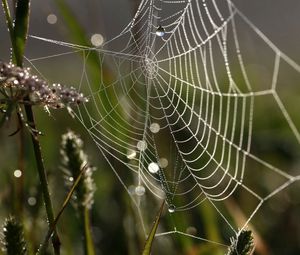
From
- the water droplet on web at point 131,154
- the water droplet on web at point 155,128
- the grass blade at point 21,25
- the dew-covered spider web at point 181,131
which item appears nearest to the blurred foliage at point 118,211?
the dew-covered spider web at point 181,131

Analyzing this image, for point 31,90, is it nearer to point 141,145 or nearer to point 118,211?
point 141,145

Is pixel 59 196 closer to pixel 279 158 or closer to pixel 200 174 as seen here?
pixel 200 174

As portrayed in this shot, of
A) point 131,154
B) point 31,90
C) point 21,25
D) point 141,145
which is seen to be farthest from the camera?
point 141,145

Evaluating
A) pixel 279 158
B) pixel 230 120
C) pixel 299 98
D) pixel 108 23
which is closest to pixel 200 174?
pixel 279 158

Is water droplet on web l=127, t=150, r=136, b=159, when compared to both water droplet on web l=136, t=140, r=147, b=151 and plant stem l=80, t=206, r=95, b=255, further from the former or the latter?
plant stem l=80, t=206, r=95, b=255

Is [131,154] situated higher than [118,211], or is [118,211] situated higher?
[131,154]

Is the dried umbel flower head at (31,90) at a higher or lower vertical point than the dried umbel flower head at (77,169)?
higher

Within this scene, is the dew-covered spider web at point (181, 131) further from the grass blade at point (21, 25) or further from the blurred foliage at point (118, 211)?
the grass blade at point (21, 25)

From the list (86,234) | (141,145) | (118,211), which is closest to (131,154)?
(141,145)
